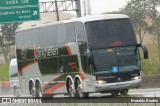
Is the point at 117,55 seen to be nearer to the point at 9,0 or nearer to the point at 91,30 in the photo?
the point at 91,30

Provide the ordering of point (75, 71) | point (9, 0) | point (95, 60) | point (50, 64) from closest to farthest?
point (95, 60), point (75, 71), point (50, 64), point (9, 0)

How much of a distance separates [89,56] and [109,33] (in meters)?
1.53

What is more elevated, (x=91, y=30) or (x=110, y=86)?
(x=91, y=30)

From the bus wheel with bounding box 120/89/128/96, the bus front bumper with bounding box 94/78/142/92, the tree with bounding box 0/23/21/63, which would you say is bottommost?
the tree with bounding box 0/23/21/63

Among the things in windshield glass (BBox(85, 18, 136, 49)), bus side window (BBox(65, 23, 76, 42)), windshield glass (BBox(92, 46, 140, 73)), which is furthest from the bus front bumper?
bus side window (BBox(65, 23, 76, 42))

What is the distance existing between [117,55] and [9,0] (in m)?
9.54

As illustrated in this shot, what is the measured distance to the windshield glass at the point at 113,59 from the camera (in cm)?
2253

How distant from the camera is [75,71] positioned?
79.3 ft

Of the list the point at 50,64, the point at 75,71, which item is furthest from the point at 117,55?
the point at 50,64

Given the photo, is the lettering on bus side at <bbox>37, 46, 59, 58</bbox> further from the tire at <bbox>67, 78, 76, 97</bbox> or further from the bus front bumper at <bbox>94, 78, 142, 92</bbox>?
the bus front bumper at <bbox>94, 78, 142, 92</bbox>

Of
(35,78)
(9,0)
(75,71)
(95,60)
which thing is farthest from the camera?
(9,0)

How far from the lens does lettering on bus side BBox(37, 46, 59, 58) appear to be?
25.6 m

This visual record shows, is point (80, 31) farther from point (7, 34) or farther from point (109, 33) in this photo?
point (7, 34)

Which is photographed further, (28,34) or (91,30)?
(28,34)
